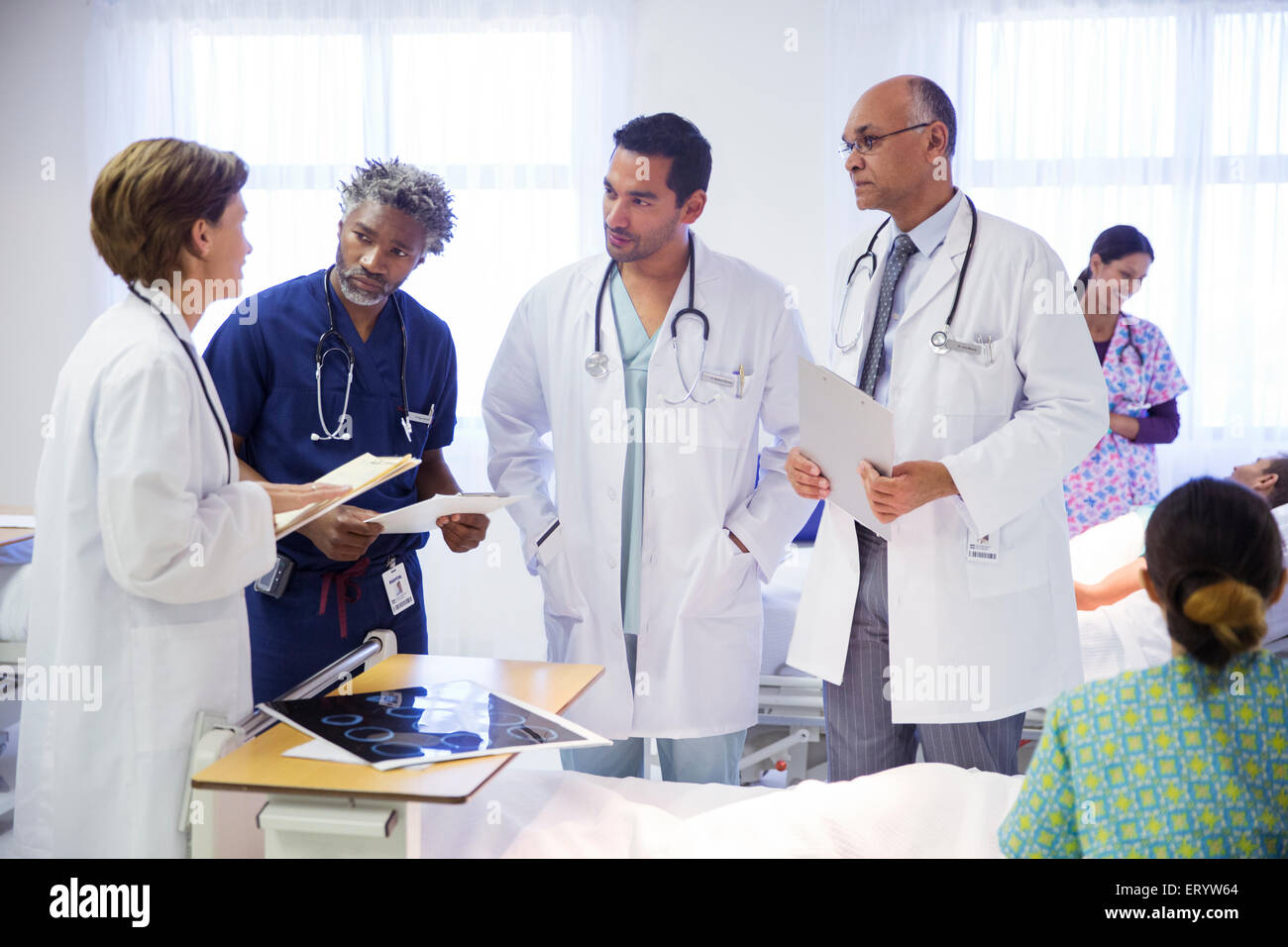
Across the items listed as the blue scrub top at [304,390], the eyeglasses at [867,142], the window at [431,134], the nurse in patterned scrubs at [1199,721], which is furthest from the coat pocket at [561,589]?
the window at [431,134]

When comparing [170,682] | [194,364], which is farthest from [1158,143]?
[170,682]

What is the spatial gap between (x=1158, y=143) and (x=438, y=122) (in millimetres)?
3084

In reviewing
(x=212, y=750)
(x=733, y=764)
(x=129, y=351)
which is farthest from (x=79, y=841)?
(x=733, y=764)

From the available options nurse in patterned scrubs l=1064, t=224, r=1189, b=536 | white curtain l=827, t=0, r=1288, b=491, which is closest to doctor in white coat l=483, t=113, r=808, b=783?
nurse in patterned scrubs l=1064, t=224, r=1189, b=536

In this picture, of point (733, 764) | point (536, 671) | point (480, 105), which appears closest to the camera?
point (536, 671)

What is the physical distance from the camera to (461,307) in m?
4.89

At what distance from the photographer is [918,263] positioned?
212 centimetres

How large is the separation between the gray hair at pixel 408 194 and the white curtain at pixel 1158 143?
9.68 ft

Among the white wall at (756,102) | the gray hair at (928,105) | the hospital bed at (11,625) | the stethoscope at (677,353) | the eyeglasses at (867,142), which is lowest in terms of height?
the hospital bed at (11,625)

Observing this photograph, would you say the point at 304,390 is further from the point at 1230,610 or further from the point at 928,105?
the point at 1230,610

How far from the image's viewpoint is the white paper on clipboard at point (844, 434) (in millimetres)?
1833

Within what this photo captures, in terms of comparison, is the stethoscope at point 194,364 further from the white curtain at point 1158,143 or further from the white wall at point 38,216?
the white wall at point 38,216
